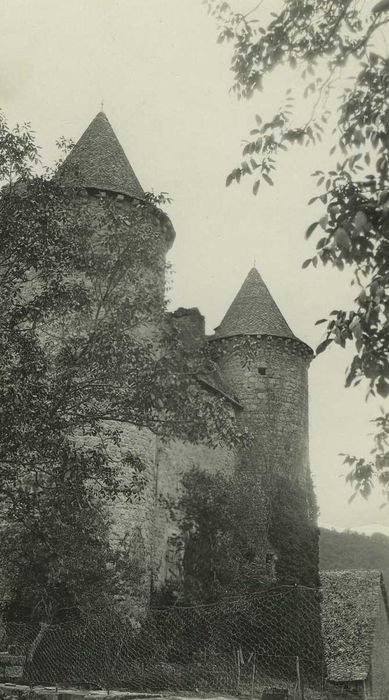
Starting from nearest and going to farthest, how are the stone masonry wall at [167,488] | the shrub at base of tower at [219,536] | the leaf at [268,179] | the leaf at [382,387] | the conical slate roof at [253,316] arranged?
1. the leaf at [382,387]
2. the leaf at [268,179]
3. the stone masonry wall at [167,488]
4. the shrub at base of tower at [219,536]
5. the conical slate roof at [253,316]

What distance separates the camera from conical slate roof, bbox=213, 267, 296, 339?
25.9m

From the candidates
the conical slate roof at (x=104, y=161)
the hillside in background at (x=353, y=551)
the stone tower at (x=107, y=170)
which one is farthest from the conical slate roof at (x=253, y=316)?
the hillside in background at (x=353, y=551)

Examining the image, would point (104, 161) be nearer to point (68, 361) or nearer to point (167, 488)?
point (167, 488)

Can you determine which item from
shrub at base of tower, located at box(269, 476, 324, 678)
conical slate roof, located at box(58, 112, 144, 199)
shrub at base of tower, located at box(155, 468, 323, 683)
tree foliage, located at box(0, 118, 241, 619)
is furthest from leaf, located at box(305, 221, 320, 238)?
shrub at base of tower, located at box(269, 476, 324, 678)

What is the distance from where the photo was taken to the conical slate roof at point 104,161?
19.6 m

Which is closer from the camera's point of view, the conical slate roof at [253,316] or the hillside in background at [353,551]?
the conical slate roof at [253,316]

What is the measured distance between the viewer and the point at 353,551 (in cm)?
6288

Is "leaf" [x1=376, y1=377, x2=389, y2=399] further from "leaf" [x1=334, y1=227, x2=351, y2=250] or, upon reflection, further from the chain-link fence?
the chain-link fence

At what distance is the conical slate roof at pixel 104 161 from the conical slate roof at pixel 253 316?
23.5ft

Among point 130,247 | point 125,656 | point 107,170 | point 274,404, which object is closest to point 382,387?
point 130,247

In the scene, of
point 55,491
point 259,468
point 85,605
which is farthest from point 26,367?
point 259,468

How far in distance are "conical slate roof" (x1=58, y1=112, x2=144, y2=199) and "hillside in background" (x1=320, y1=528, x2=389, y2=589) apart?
4467 centimetres

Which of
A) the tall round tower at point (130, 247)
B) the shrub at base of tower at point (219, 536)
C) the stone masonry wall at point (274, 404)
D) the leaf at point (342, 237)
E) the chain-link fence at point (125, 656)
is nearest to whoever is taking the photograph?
the leaf at point (342, 237)

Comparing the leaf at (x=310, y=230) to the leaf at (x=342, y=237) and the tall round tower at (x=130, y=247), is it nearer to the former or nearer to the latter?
the leaf at (x=342, y=237)
